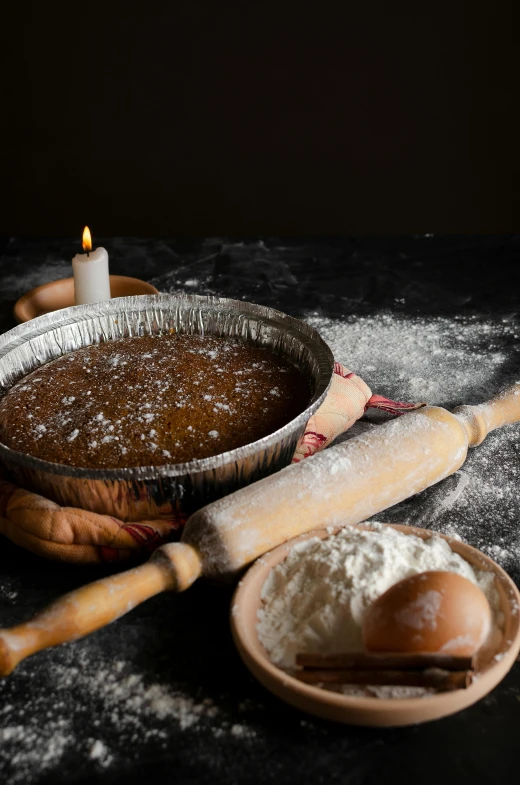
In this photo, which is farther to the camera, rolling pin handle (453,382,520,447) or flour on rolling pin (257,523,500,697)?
rolling pin handle (453,382,520,447)

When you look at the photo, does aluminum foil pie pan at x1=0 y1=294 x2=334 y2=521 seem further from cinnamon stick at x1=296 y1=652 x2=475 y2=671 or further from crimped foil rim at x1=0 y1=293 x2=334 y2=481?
cinnamon stick at x1=296 y1=652 x2=475 y2=671

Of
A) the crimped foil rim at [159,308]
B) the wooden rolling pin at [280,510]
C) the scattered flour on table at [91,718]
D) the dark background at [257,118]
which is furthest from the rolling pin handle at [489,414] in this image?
the dark background at [257,118]

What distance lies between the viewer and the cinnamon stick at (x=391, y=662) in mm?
829

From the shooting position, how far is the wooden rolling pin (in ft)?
2.94

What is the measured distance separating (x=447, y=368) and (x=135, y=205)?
175cm

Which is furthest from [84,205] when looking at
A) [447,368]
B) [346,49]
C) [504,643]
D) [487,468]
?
[504,643]

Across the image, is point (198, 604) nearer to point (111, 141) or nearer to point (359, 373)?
point (359, 373)

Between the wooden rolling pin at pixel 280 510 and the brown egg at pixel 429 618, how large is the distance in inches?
8.4

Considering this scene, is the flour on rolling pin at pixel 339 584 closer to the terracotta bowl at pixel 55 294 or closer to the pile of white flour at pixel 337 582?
the pile of white flour at pixel 337 582

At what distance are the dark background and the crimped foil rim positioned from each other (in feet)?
5.03

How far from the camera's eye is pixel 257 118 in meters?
2.87

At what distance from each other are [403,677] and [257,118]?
7.87 feet

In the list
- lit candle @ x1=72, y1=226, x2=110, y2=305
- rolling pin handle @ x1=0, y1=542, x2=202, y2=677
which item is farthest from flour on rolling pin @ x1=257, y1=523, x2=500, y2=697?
lit candle @ x1=72, y1=226, x2=110, y2=305

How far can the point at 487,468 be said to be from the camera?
4.50 ft
